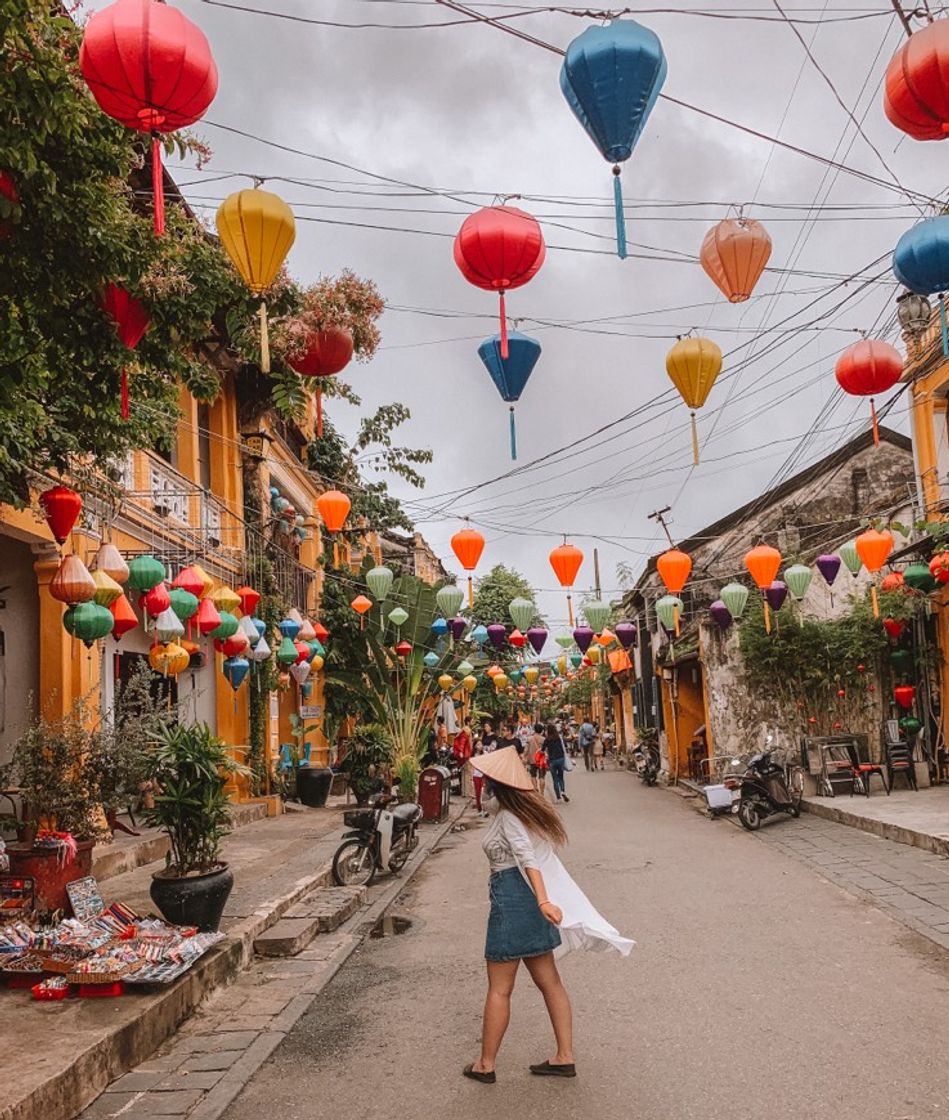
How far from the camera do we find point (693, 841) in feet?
47.7

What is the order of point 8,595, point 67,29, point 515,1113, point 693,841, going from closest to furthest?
point 515,1113 < point 67,29 < point 8,595 < point 693,841

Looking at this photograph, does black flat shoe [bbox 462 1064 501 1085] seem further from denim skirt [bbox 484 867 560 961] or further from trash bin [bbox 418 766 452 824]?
trash bin [bbox 418 766 452 824]

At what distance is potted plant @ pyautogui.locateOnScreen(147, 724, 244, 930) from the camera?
745 centimetres

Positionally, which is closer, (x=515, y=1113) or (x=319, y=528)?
(x=515, y=1113)

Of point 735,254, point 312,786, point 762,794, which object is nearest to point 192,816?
point 735,254

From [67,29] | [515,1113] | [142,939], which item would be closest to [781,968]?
[515,1113]

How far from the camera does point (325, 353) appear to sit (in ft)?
22.7

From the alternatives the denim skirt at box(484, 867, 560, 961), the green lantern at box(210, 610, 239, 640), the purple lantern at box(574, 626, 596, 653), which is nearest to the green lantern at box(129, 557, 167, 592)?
the green lantern at box(210, 610, 239, 640)

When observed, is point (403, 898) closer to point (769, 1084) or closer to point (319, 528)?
point (769, 1084)

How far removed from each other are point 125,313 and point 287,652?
11.2 meters

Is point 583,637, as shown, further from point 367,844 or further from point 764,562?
point 367,844

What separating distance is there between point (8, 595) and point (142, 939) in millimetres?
6747

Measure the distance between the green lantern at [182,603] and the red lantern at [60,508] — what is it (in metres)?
2.23

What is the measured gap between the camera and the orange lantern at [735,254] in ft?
23.6
